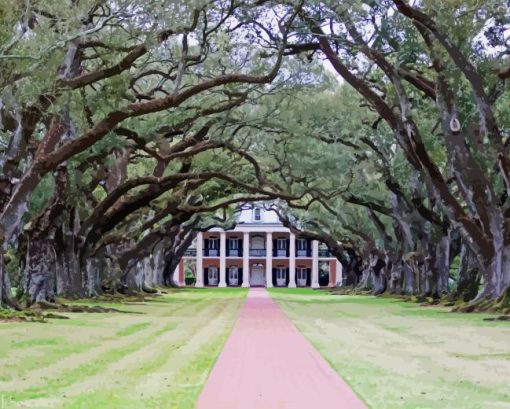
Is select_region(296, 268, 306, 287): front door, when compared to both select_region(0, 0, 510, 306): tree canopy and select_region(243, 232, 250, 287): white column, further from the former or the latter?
select_region(0, 0, 510, 306): tree canopy

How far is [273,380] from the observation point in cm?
961

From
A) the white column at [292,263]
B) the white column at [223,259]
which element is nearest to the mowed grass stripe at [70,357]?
the white column at [223,259]

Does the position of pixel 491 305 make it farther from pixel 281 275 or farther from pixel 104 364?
pixel 281 275

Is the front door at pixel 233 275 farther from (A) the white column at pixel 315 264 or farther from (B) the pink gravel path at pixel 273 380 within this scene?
(B) the pink gravel path at pixel 273 380

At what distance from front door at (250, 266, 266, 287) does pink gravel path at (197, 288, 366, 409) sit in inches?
3590

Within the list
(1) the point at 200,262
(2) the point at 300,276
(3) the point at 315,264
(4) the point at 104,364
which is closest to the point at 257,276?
(2) the point at 300,276

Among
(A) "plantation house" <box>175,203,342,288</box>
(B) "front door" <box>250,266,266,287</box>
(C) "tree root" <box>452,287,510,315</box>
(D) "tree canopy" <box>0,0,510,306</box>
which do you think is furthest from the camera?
(B) "front door" <box>250,266,266,287</box>

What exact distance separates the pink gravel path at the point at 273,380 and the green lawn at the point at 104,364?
0.77 ft

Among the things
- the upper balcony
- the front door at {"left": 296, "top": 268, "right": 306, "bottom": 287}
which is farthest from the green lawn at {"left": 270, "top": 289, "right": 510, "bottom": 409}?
the upper balcony

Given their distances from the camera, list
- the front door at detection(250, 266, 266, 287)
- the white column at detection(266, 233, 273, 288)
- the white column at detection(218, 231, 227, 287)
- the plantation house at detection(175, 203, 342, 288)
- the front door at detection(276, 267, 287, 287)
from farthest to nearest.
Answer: the front door at detection(250, 266, 266, 287)
the front door at detection(276, 267, 287, 287)
the plantation house at detection(175, 203, 342, 288)
the white column at detection(266, 233, 273, 288)
the white column at detection(218, 231, 227, 287)

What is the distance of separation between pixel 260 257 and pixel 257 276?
266 centimetres

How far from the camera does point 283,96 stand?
30.2 metres

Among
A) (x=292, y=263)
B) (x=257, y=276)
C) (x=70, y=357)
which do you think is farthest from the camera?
(x=257, y=276)

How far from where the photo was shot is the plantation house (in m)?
104
